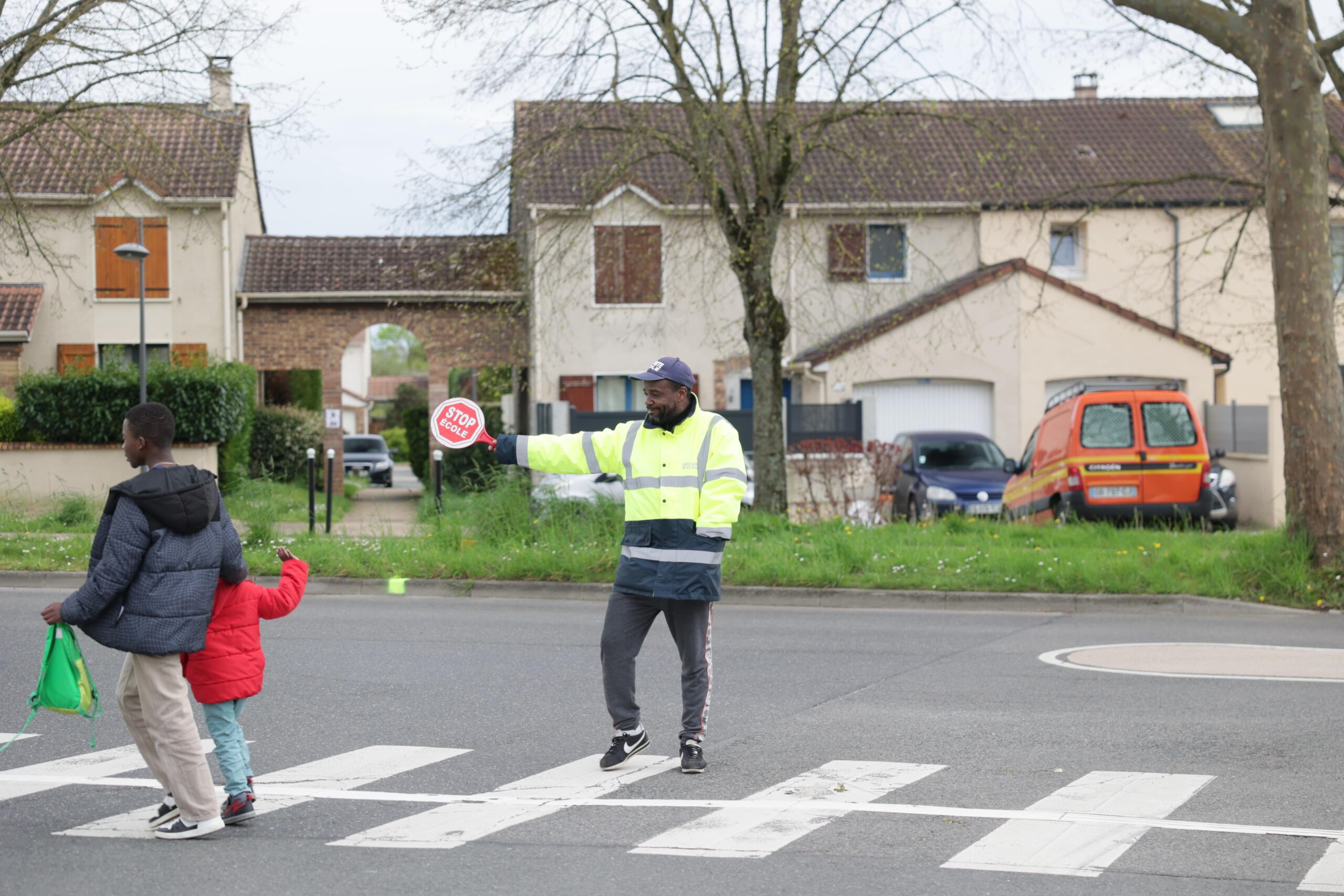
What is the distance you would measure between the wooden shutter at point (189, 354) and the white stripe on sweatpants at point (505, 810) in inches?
774

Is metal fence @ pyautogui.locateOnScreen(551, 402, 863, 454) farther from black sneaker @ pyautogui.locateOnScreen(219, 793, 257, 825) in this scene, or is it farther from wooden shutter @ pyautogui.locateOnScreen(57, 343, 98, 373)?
black sneaker @ pyautogui.locateOnScreen(219, 793, 257, 825)

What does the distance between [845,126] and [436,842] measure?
16827 mm

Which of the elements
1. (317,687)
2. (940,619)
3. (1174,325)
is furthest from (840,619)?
(1174,325)

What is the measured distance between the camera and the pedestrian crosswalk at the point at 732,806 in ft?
16.7

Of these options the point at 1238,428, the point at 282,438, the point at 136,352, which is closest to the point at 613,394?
the point at 282,438

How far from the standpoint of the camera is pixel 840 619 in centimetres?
1234

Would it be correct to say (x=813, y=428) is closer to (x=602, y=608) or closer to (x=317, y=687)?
(x=602, y=608)

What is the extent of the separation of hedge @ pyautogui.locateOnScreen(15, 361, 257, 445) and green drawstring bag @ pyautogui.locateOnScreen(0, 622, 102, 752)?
56.1 feet

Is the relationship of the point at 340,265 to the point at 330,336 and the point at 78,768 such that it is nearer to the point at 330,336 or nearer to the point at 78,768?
the point at 330,336

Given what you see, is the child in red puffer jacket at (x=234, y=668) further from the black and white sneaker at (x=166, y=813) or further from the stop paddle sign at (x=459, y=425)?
the stop paddle sign at (x=459, y=425)

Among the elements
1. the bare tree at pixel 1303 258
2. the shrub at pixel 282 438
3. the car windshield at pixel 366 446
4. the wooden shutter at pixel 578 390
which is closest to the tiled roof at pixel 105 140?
the shrub at pixel 282 438

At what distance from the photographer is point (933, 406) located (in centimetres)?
2894

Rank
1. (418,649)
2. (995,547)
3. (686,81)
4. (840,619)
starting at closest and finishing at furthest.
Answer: (418,649) → (840,619) → (995,547) → (686,81)

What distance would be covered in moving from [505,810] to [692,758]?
40.3 inches
